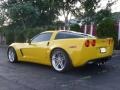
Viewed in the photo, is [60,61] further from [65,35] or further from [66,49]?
[65,35]

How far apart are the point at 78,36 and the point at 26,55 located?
8.20 ft

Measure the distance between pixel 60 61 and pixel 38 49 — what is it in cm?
121

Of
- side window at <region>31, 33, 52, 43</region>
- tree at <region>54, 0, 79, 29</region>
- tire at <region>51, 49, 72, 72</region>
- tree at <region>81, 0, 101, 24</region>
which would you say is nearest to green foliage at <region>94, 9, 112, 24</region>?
tree at <region>81, 0, 101, 24</region>

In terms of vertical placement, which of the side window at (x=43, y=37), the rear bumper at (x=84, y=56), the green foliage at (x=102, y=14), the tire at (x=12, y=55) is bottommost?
the tire at (x=12, y=55)

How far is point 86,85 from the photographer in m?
7.52

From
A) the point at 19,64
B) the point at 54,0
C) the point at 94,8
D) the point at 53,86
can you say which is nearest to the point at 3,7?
the point at 54,0

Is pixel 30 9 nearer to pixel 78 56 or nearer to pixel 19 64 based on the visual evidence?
pixel 19 64

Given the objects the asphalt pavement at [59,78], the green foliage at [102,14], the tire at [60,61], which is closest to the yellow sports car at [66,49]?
the tire at [60,61]

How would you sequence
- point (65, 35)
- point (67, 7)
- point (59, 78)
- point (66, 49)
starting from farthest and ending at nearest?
1. point (67, 7)
2. point (65, 35)
3. point (66, 49)
4. point (59, 78)

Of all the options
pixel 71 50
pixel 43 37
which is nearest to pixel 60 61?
pixel 71 50

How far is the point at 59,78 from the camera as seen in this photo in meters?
8.52

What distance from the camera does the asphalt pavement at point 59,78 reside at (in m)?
7.43

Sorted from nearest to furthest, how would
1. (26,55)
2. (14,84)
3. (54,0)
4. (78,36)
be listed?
(14,84) → (78,36) → (26,55) → (54,0)

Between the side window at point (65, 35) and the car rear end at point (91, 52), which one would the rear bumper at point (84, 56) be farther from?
the side window at point (65, 35)
